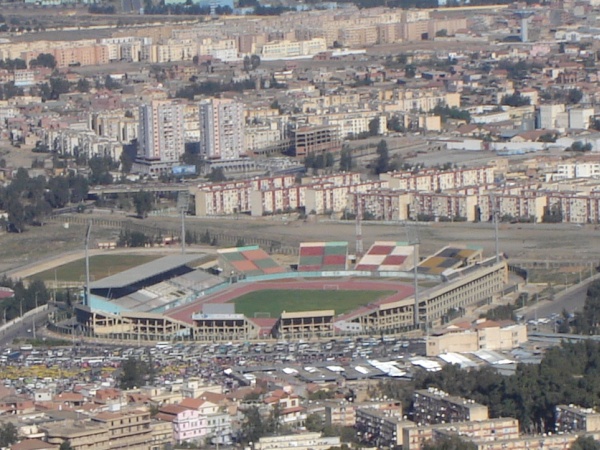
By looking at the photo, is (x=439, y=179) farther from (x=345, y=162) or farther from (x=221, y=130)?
(x=221, y=130)

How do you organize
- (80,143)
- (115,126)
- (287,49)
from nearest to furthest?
1. (80,143)
2. (115,126)
3. (287,49)

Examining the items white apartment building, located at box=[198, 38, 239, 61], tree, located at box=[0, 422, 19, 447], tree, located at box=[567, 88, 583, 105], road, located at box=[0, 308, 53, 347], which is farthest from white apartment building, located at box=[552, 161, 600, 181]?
white apartment building, located at box=[198, 38, 239, 61]

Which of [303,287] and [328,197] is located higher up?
[303,287]

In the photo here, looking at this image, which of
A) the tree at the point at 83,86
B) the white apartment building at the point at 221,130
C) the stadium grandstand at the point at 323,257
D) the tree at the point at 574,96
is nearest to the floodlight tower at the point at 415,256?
the stadium grandstand at the point at 323,257

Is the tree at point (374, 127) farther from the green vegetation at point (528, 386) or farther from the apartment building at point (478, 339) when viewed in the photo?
the green vegetation at point (528, 386)

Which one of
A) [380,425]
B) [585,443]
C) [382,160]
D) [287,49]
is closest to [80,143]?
[382,160]

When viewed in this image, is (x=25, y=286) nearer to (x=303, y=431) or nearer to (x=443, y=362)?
(x=443, y=362)

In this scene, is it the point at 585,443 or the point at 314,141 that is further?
the point at 314,141
